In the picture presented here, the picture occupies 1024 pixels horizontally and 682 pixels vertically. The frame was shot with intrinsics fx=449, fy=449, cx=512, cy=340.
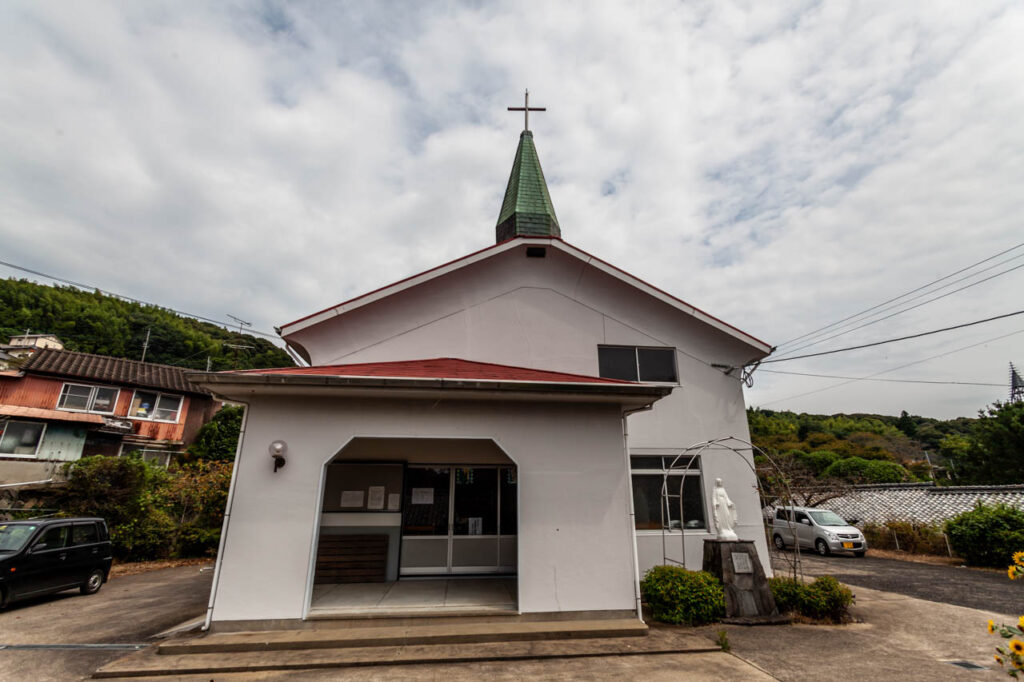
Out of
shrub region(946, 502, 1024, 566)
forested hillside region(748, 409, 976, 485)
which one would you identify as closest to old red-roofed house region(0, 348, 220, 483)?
shrub region(946, 502, 1024, 566)

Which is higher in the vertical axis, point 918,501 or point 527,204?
point 527,204

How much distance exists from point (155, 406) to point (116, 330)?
25.6 metres

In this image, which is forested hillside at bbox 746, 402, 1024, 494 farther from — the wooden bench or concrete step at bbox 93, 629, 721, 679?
the wooden bench

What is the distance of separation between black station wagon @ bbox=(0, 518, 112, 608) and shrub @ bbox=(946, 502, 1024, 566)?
21.5 m

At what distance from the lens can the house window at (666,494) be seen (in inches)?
348

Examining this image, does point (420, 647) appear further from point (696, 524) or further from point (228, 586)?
point (696, 524)

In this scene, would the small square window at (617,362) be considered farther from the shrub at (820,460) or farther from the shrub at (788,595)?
the shrub at (820,460)

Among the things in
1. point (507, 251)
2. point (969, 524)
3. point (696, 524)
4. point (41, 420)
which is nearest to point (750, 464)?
point (696, 524)

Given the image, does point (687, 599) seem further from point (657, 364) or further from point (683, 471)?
point (657, 364)

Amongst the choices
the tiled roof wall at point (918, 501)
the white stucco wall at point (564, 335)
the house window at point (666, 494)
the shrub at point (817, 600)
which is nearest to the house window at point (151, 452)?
the white stucco wall at point (564, 335)

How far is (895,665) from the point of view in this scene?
5.23 meters

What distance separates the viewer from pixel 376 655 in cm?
531

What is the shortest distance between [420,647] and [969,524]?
15739 mm

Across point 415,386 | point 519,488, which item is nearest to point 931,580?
point 519,488
